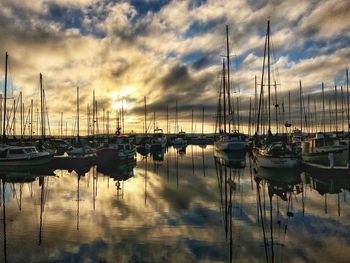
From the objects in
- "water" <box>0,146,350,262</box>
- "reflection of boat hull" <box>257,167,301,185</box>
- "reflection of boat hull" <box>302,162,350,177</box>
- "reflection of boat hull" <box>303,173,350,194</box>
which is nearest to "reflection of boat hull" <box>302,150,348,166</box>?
"reflection of boat hull" <box>302,162,350,177</box>

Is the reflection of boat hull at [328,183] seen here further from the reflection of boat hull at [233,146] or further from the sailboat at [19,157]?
the sailboat at [19,157]

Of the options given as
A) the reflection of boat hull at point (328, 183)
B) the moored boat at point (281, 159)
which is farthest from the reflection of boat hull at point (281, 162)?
the reflection of boat hull at point (328, 183)

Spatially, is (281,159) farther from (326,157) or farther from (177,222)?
(177,222)

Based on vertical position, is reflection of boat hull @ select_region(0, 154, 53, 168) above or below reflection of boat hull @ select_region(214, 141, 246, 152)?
below

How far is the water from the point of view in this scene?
11.8 meters

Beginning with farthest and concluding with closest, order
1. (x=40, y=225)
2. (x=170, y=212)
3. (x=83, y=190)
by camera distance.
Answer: (x=83, y=190)
(x=170, y=212)
(x=40, y=225)

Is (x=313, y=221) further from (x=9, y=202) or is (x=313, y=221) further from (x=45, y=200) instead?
(x=9, y=202)

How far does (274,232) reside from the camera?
14.3 m

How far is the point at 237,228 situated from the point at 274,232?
64.4 inches

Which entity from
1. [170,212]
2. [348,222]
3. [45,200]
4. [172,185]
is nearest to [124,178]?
[172,185]

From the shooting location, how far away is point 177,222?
634 inches

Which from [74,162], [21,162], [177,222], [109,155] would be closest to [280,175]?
[177,222]

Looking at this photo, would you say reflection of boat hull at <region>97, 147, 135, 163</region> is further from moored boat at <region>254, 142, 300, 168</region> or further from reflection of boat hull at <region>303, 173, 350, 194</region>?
reflection of boat hull at <region>303, 173, 350, 194</region>

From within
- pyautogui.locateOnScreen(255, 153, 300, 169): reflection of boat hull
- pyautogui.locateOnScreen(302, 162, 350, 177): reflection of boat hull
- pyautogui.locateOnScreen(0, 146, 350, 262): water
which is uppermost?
pyautogui.locateOnScreen(255, 153, 300, 169): reflection of boat hull
